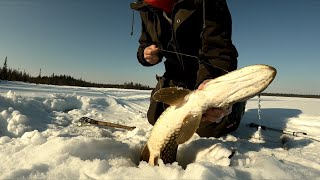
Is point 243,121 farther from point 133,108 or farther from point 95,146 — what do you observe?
A: point 95,146

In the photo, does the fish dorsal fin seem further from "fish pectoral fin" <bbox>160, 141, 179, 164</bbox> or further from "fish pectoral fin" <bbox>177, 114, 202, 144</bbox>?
"fish pectoral fin" <bbox>160, 141, 179, 164</bbox>

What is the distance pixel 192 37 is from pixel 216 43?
51 centimetres

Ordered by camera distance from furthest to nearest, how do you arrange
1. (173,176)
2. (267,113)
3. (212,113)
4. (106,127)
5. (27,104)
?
1. (267,113)
2. (27,104)
3. (106,127)
4. (212,113)
5. (173,176)

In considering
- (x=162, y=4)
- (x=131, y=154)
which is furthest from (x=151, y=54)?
(x=131, y=154)

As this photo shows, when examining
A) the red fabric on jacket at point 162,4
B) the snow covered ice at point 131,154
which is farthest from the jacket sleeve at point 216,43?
the snow covered ice at point 131,154

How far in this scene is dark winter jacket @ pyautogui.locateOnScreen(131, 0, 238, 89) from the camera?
2.77 metres

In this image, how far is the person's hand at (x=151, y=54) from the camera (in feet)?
9.51

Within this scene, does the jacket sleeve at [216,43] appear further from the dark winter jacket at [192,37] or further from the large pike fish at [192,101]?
the large pike fish at [192,101]

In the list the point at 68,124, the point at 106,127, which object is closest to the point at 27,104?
the point at 68,124

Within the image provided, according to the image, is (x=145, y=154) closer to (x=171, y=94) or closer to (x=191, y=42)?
(x=171, y=94)

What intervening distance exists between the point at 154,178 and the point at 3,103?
2.81 metres

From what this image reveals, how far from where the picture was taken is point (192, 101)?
192cm

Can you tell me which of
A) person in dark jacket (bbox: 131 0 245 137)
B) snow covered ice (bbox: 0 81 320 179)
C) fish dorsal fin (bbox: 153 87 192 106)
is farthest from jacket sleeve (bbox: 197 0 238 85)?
fish dorsal fin (bbox: 153 87 192 106)

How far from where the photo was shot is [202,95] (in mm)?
1880
